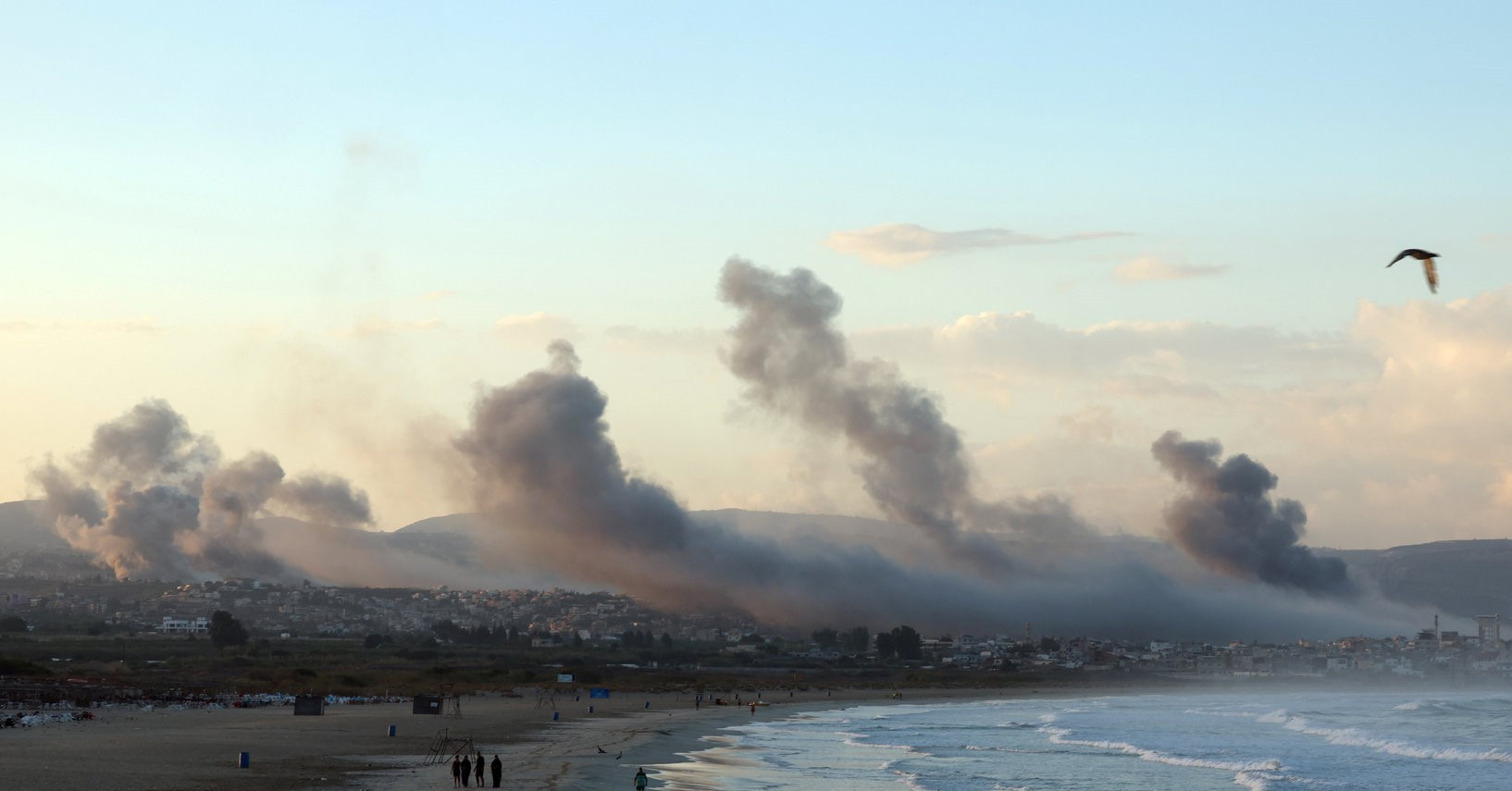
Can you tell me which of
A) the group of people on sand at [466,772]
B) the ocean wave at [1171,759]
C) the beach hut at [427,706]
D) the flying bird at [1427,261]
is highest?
the flying bird at [1427,261]

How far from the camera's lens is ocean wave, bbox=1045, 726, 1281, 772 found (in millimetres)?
105875

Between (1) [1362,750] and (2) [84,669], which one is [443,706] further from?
(1) [1362,750]

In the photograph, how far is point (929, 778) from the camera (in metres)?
88.5

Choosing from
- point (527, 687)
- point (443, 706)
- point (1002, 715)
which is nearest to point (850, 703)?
point (1002, 715)

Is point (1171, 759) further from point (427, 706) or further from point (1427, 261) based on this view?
point (1427, 261)

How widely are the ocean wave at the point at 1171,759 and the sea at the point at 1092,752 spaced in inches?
6.4

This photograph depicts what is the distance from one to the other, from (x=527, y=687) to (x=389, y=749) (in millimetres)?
102765

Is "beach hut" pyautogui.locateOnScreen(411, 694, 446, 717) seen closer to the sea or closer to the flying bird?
the sea

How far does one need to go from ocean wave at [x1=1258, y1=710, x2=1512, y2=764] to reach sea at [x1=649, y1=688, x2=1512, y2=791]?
0.62ft

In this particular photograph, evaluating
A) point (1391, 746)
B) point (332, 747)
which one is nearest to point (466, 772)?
point (332, 747)

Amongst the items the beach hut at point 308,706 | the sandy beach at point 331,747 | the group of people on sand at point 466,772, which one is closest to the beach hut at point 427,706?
the sandy beach at point 331,747

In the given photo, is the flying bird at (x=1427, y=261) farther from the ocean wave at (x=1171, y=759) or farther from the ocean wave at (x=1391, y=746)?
the ocean wave at (x=1391, y=746)

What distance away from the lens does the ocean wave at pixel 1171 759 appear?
10588cm

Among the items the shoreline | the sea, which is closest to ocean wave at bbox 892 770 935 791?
the sea
